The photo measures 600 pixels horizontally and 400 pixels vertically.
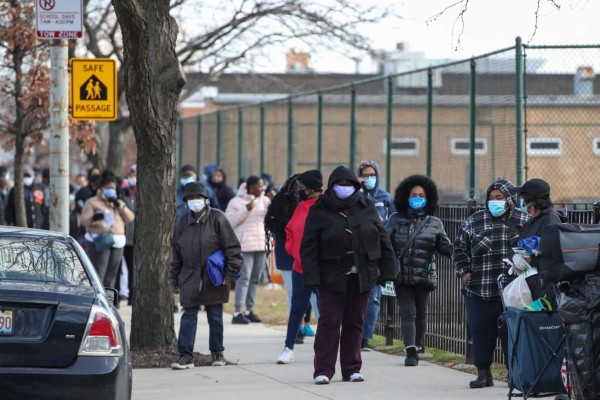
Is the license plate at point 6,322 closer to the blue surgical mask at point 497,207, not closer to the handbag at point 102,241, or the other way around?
the blue surgical mask at point 497,207

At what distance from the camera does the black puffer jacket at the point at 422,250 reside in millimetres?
11594

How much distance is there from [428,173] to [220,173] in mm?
4621

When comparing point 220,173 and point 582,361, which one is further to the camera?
point 220,173

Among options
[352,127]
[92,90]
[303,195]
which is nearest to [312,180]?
[303,195]

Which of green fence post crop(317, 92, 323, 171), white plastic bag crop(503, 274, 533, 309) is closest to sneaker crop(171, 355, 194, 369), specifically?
white plastic bag crop(503, 274, 533, 309)

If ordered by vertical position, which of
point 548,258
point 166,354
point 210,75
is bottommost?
point 166,354

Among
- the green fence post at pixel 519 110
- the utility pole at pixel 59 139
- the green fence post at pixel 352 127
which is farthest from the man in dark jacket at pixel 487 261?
the green fence post at pixel 352 127

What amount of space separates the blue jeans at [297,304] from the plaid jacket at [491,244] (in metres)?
2.11

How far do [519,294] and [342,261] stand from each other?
1.87 metres

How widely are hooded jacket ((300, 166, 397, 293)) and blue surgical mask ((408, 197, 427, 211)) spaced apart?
1.44 m

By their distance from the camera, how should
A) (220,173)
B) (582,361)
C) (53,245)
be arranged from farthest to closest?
(220,173) → (53,245) → (582,361)

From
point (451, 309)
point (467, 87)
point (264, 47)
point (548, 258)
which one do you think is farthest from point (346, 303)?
point (264, 47)

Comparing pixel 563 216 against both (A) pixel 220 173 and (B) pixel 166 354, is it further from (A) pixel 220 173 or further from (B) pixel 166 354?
(A) pixel 220 173

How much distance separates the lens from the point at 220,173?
19.8 metres
